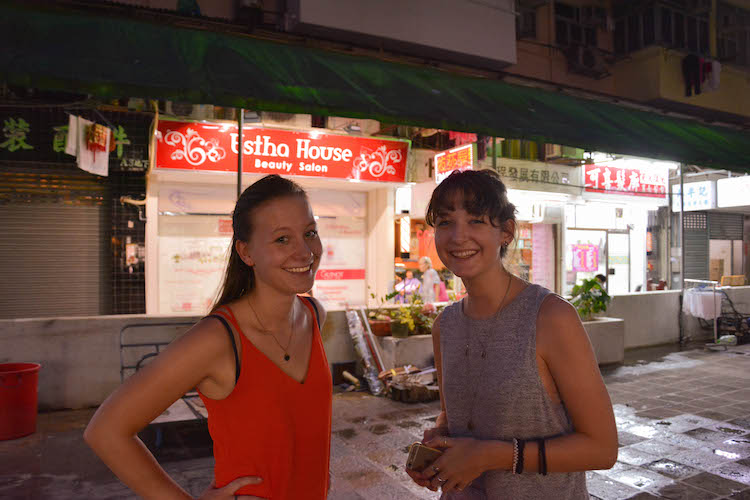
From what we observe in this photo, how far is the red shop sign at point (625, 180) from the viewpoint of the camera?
1529 cm

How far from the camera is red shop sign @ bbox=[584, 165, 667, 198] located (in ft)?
50.2

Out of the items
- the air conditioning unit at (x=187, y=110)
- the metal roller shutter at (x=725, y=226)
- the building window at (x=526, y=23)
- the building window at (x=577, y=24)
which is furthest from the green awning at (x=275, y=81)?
the metal roller shutter at (x=725, y=226)

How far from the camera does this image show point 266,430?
1645 millimetres

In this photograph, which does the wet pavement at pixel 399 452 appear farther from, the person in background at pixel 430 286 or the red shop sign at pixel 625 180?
the red shop sign at pixel 625 180

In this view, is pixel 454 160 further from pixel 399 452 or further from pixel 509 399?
pixel 509 399

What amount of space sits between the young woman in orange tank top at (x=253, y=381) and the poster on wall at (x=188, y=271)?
26.8 ft

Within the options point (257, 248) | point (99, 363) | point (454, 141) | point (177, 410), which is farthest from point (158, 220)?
point (257, 248)

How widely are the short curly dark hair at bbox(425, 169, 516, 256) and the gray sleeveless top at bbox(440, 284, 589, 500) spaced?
0.94 feet

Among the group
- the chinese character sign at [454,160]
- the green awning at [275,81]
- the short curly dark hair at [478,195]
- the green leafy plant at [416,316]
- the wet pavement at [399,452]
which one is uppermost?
the chinese character sign at [454,160]

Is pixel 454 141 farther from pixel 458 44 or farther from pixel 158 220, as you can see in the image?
pixel 158 220

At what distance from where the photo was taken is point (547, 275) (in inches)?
600

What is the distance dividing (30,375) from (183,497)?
5.29 m

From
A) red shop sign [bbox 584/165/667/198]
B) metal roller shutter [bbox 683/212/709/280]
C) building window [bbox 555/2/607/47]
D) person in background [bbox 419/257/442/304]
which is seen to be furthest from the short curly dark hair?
metal roller shutter [bbox 683/212/709/280]

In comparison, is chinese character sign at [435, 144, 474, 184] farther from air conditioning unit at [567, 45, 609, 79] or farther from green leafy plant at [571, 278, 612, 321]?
green leafy plant at [571, 278, 612, 321]
